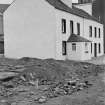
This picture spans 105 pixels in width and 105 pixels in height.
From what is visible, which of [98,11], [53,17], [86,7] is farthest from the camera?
[98,11]

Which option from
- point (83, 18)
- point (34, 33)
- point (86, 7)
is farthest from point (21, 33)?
point (86, 7)

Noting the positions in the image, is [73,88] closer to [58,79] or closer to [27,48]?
[58,79]

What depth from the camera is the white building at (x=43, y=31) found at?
28469mm

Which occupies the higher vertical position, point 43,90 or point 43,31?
point 43,31

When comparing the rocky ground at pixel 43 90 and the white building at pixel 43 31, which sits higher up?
the white building at pixel 43 31

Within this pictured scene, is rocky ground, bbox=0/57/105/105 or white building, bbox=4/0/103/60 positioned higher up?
white building, bbox=4/0/103/60

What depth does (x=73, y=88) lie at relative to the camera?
12.6 m

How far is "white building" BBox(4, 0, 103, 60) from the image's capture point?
28.5 meters

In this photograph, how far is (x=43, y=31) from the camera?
2892 cm

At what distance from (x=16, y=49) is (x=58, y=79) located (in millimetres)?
15982

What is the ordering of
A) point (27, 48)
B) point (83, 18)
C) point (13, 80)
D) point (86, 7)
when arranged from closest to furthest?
point (13, 80) < point (27, 48) < point (83, 18) < point (86, 7)

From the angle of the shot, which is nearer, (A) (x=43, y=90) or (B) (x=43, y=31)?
(A) (x=43, y=90)

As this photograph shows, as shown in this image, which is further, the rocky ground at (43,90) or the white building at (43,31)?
the white building at (43,31)

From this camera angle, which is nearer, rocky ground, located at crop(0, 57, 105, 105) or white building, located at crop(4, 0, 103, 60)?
rocky ground, located at crop(0, 57, 105, 105)
